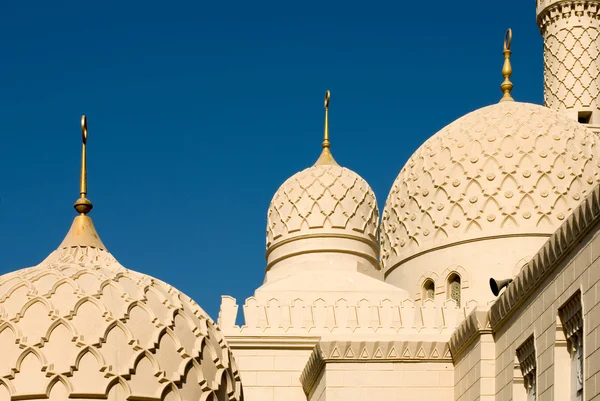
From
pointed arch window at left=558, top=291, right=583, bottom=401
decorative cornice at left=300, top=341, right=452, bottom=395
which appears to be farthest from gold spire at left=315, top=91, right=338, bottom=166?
pointed arch window at left=558, top=291, right=583, bottom=401

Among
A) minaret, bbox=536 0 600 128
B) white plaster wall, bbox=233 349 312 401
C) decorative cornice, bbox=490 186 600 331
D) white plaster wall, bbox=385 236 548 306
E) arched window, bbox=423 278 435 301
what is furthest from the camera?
minaret, bbox=536 0 600 128

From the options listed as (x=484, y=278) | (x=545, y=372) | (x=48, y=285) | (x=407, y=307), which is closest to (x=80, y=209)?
(x=48, y=285)

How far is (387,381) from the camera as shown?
64.1 ft

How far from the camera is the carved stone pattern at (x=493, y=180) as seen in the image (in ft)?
77.7

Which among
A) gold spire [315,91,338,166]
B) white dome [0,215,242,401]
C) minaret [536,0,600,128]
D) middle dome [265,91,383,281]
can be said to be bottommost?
white dome [0,215,242,401]

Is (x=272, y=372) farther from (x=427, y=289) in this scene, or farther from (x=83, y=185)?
(x=83, y=185)

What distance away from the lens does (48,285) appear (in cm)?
1475

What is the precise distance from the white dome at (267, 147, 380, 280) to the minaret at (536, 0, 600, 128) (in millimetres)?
4599

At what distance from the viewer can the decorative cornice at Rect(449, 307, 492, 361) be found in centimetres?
1825

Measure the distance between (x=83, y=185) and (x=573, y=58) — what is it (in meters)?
12.9

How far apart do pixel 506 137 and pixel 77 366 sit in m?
11.4

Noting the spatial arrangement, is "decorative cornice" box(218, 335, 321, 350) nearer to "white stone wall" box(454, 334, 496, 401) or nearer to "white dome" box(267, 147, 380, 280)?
"white dome" box(267, 147, 380, 280)

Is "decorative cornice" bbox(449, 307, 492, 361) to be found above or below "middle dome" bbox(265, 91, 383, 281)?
below

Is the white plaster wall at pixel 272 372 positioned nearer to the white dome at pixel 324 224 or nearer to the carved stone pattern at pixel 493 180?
the white dome at pixel 324 224
